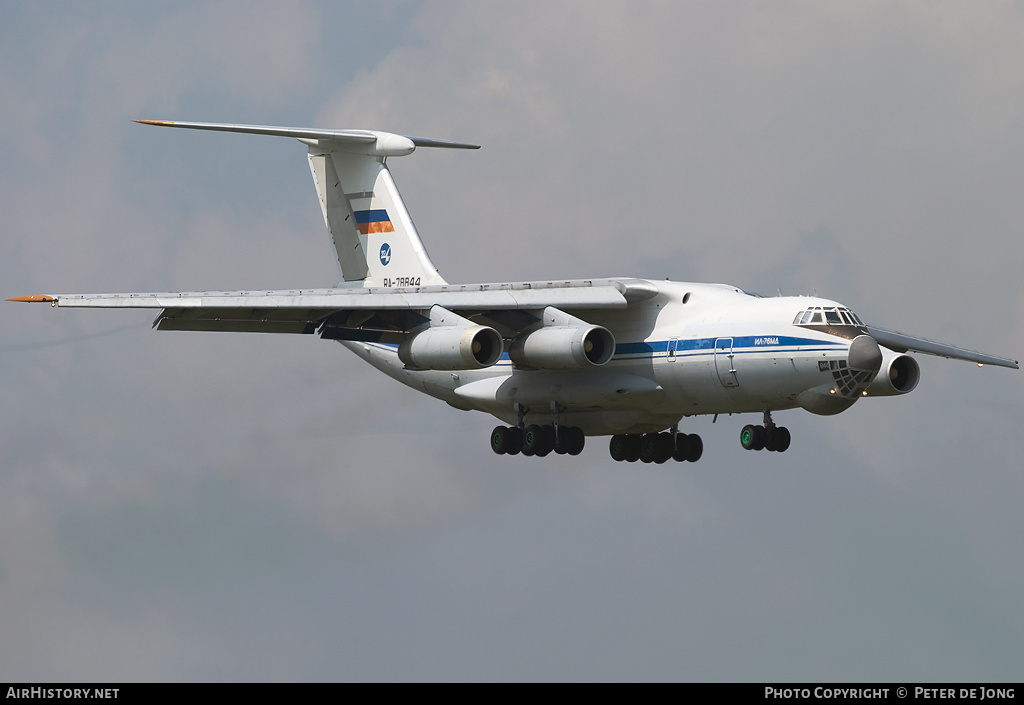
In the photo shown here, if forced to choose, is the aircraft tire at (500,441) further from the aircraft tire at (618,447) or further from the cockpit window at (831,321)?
the cockpit window at (831,321)

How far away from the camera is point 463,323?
23609mm

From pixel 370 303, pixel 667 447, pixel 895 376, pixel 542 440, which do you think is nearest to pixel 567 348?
pixel 542 440

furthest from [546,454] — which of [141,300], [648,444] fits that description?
[141,300]

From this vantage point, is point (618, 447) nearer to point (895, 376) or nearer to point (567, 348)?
point (567, 348)

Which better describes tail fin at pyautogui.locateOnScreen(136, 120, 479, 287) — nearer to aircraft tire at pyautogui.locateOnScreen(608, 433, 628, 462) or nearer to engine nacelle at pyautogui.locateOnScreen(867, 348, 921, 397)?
aircraft tire at pyautogui.locateOnScreen(608, 433, 628, 462)

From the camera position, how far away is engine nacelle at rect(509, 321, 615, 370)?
2328 centimetres

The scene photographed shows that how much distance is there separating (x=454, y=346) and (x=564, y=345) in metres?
1.42

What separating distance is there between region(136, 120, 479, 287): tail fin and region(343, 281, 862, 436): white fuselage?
2132 mm

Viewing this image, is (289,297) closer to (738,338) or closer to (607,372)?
(607,372)

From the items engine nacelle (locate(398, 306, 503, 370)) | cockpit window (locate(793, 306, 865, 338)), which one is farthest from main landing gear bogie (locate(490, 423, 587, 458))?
cockpit window (locate(793, 306, 865, 338))

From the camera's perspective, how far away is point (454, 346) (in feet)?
76.3

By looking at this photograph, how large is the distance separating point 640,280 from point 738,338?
2099 millimetres
